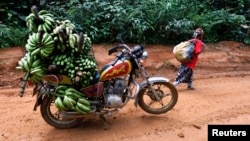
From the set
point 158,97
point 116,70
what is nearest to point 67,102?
point 116,70

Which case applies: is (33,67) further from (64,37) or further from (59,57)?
(64,37)

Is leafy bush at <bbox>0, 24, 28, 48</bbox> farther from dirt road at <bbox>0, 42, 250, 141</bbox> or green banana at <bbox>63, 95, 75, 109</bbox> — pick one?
green banana at <bbox>63, 95, 75, 109</bbox>

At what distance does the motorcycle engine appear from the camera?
5.16m

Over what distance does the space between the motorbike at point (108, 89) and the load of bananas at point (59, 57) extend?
135mm

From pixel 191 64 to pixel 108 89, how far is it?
2159 mm

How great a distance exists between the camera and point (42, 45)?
15.4 feet

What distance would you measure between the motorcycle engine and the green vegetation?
11.7 ft

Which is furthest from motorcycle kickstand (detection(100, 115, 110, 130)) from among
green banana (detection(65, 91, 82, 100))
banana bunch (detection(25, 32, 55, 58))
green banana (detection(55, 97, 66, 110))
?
banana bunch (detection(25, 32, 55, 58))

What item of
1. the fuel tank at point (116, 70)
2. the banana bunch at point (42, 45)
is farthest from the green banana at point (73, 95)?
the banana bunch at point (42, 45)

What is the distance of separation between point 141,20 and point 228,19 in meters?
2.58

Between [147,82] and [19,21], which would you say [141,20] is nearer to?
[19,21]

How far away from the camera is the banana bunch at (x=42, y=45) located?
4664 millimetres

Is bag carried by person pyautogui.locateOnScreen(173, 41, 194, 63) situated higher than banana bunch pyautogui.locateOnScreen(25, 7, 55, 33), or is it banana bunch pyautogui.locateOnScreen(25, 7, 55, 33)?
banana bunch pyautogui.locateOnScreen(25, 7, 55, 33)

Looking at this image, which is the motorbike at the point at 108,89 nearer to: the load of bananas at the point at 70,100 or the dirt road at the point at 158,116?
the load of bananas at the point at 70,100
